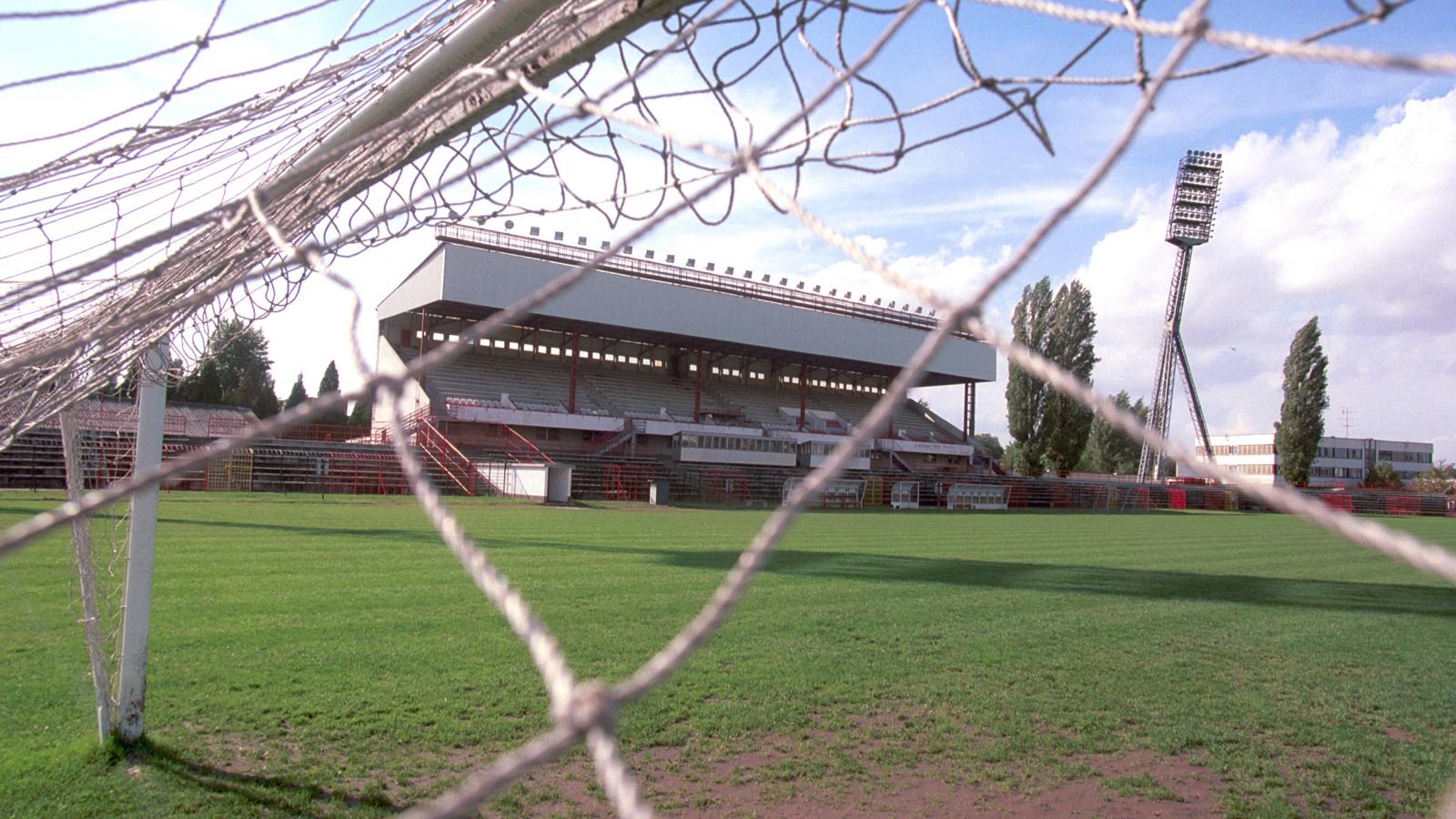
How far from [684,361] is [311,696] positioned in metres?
28.7

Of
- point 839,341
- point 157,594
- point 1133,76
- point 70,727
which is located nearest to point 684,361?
point 839,341

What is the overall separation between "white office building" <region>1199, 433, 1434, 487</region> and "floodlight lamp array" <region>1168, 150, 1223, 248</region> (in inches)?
692

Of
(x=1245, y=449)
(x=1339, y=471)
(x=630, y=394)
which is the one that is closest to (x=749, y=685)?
(x=630, y=394)

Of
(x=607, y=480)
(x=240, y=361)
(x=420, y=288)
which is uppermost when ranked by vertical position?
(x=420, y=288)

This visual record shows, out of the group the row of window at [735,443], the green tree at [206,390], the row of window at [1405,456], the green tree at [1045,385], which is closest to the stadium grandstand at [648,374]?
the row of window at [735,443]

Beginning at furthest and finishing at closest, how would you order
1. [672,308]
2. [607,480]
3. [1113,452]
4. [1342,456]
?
[1342,456] → [1113,452] → [672,308] → [607,480]

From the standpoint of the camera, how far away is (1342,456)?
59.9 m

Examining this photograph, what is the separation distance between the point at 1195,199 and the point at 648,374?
2205cm

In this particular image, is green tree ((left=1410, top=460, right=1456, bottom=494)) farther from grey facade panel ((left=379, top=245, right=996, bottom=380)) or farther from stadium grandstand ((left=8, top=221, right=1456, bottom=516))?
grey facade panel ((left=379, top=245, right=996, bottom=380))

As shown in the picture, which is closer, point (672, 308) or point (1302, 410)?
point (672, 308)

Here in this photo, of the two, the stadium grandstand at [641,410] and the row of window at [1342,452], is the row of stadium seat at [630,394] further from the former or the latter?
the row of window at [1342,452]

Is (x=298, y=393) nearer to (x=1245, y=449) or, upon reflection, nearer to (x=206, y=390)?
(x=206, y=390)

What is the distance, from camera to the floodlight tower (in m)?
34.4

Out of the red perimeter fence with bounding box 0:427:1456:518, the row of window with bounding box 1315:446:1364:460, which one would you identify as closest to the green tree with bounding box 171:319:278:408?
the red perimeter fence with bounding box 0:427:1456:518
